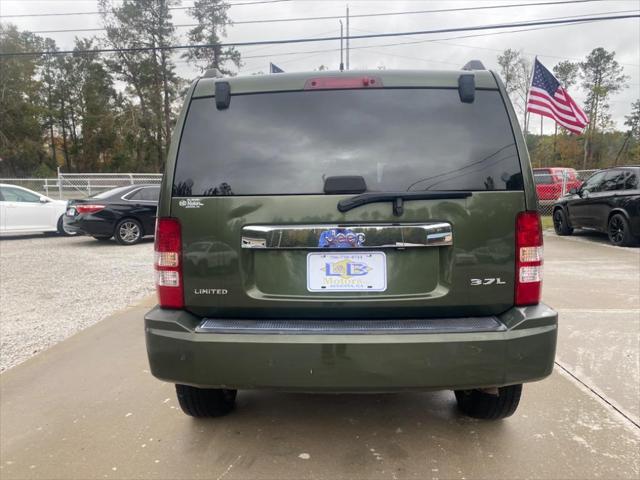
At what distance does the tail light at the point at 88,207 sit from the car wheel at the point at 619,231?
10811 mm

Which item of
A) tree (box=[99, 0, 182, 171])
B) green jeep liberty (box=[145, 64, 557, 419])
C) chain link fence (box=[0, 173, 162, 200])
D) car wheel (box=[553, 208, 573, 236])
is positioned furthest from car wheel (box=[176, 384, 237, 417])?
tree (box=[99, 0, 182, 171])

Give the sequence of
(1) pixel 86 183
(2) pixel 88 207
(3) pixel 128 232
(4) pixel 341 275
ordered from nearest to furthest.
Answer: (4) pixel 341 275
(2) pixel 88 207
(3) pixel 128 232
(1) pixel 86 183

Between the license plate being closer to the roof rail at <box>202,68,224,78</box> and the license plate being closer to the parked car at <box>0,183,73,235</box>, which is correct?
the roof rail at <box>202,68,224,78</box>

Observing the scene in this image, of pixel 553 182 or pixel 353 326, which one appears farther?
pixel 553 182

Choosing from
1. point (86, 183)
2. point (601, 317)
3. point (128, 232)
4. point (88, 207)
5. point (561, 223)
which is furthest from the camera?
point (86, 183)

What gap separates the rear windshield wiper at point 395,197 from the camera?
2180mm

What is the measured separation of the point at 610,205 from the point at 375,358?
952 centimetres

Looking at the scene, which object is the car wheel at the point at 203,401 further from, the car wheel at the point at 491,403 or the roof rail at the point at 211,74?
the roof rail at the point at 211,74

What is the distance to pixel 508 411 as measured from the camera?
2.72 metres

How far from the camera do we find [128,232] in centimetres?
1075

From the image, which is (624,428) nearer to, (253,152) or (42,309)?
(253,152)

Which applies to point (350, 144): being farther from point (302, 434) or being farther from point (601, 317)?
point (601, 317)

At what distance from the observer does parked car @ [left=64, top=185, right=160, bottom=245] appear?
33.9 feet

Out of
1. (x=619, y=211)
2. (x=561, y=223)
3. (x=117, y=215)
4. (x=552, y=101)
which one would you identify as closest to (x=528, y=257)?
(x=619, y=211)
